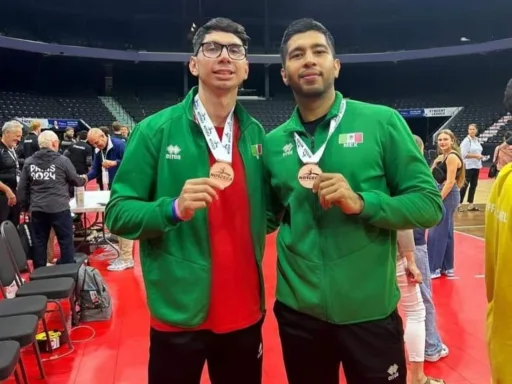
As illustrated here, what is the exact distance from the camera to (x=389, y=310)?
1502mm

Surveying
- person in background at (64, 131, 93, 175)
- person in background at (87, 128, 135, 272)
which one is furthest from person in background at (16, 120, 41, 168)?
person in background at (87, 128, 135, 272)

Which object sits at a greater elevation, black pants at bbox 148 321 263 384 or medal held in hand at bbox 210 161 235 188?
medal held in hand at bbox 210 161 235 188

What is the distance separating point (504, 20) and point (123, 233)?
2682 centimetres

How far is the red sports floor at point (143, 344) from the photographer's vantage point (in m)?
2.94

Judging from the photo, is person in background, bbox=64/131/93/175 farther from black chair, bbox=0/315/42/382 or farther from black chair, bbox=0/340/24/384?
black chair, bbox=0/340/24/384

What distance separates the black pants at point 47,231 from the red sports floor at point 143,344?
0.60 m

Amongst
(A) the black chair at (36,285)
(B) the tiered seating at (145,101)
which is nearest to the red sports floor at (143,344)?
(A) the black chair at (36,285)

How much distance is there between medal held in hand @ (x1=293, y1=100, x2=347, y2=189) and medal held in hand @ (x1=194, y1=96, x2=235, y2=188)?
221 mm

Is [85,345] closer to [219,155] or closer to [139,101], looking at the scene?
[219,155]

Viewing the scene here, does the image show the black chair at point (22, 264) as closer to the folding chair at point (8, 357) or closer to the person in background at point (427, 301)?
the folding chair at point (8, 357)

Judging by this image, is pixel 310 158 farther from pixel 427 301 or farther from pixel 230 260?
pixel 427 301

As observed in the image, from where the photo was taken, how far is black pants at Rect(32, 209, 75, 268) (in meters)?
4.62

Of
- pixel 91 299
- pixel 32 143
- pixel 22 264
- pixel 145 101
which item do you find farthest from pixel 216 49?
pixel 145 101

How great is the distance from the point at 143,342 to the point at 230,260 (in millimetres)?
2279
